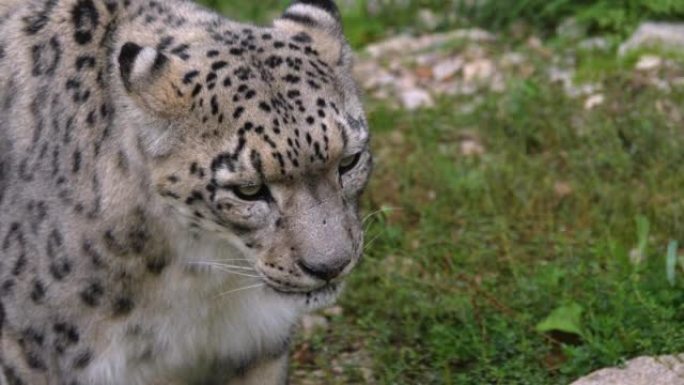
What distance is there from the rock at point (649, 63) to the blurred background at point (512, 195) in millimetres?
16

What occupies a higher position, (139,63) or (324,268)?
(139,63)

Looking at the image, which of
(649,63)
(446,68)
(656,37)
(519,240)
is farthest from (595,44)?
(519,240)

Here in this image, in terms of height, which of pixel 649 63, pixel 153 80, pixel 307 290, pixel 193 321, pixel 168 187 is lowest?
pixel 193 321

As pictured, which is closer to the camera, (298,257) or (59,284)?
(298,257)

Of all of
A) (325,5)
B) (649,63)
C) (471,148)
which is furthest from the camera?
(649,63)

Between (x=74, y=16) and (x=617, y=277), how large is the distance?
291 cm

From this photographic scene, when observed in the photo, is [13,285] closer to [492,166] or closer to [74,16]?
[74,16]

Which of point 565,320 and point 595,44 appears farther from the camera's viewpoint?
point 595,44

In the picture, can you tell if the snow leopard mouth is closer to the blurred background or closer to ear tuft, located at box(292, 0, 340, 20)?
ear tuft, located at box(292, 0, 340, 20)

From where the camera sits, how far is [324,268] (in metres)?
4.73

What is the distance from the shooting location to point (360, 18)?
1068 cm

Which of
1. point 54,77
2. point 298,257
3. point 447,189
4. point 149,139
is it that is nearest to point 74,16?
point 54,77

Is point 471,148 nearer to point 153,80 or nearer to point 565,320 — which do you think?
point 565,320

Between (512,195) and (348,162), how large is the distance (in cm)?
324
